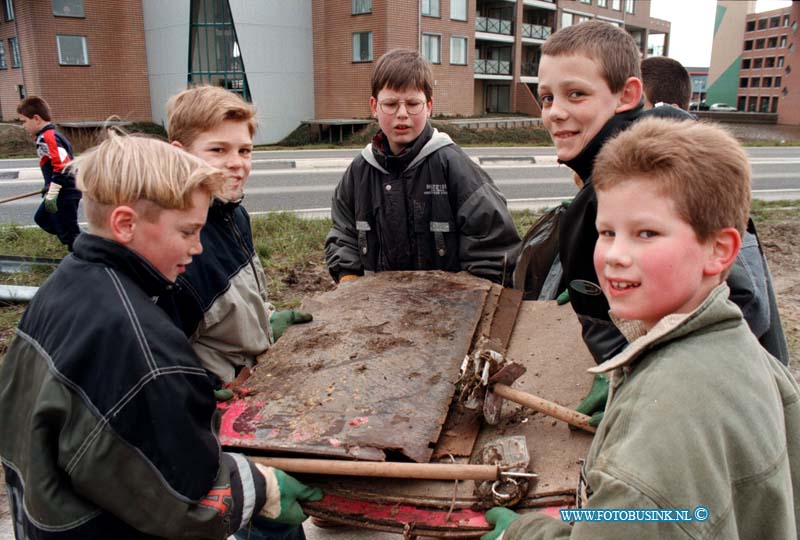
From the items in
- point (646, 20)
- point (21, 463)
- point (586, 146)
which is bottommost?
point (21, 463)

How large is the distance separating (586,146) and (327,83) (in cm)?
2661

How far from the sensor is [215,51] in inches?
1013

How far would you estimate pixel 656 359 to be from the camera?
1.12 meters

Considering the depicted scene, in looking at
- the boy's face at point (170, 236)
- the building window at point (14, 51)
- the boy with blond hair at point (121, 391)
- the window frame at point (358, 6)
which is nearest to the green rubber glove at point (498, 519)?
the boy with blond hair at point (121, 391)

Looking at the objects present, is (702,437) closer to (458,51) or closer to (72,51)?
(72,51)

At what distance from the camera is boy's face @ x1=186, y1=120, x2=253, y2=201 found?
226cm

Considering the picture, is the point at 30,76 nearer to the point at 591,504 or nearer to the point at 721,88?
the point at 591,504

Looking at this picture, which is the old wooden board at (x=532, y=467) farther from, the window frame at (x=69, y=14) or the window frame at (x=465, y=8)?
the window frame at (x=465, y=8)

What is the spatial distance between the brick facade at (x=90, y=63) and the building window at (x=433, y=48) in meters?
12.6

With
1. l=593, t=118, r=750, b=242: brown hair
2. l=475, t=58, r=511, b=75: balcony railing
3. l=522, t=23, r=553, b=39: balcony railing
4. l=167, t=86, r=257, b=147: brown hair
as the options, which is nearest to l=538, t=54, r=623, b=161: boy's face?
l=593, t=118, r=750, b=242: brown hair

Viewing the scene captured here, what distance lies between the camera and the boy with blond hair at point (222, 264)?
2.01 meters

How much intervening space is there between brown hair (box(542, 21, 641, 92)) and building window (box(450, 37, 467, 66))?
2881cm

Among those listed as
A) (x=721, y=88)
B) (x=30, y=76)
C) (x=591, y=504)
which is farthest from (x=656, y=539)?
(x=721, y=88)

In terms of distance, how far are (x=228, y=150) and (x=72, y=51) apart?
28002 mm
